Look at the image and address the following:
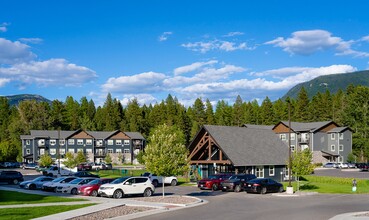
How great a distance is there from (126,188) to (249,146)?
23.8 m

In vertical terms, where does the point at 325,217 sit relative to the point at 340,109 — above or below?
below

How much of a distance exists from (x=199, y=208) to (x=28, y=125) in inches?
4516

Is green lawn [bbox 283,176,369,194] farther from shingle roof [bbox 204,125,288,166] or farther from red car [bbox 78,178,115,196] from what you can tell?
red car [bbox 78,178,115,196]

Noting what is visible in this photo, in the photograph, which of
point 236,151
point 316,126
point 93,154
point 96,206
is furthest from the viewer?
point 93,154

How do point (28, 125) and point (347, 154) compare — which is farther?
point (28, 125)

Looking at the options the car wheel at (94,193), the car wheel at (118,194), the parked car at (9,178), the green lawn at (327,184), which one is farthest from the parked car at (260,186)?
the parked car at (9,178)

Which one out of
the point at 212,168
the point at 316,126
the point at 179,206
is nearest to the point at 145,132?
the point at 316,126

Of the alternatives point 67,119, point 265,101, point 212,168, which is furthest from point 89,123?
point 212,168

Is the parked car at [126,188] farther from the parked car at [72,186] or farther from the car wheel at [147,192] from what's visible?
the parked car at [72,186]

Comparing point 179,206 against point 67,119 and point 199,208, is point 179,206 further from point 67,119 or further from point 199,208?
point 67,119

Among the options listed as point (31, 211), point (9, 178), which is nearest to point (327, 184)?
Result: point (9, 178)

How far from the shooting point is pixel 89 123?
14100 cm

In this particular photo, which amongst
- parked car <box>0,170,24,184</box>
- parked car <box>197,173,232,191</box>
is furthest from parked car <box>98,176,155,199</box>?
parked car <box>0,170,24,184</box>

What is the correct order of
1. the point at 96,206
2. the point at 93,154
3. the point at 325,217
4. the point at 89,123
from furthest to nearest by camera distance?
1. the point at 89,123
2. the point at 93,154
3. the point at 96,206
4. the point at 325,217
